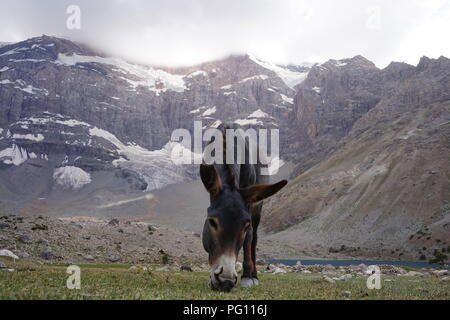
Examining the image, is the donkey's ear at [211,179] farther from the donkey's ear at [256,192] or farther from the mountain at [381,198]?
the mountain at [381,198]

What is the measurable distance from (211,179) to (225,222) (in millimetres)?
980

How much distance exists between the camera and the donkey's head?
7.44 metres

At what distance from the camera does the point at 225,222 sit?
7.68 meters

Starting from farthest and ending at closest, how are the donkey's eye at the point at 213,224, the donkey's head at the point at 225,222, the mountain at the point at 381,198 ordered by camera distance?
1. the mountain at the point at 381,198
2. the donkey's eye at the point at 213,224
3. the donkey's head at the point at 225,222

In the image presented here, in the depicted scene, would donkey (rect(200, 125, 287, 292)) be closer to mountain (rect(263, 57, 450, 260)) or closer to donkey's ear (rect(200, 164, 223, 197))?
donkey's ear (rect(200, 164, 223, 197))

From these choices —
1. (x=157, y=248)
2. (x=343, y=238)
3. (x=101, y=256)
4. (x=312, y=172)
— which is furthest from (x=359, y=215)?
(x=101, y=256)

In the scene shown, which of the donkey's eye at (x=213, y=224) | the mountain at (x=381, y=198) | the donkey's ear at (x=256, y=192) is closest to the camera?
the donkey's eye at (x=213, y=224)

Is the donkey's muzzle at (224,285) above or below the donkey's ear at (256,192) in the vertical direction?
below

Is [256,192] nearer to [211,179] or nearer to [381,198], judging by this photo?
[211,179]

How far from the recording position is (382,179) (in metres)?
135

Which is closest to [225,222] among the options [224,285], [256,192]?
[256,192]

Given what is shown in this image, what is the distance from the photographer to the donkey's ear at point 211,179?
7.88 meters

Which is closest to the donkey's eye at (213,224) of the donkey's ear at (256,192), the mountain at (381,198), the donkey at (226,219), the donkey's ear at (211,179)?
the donkey at (226,219)
